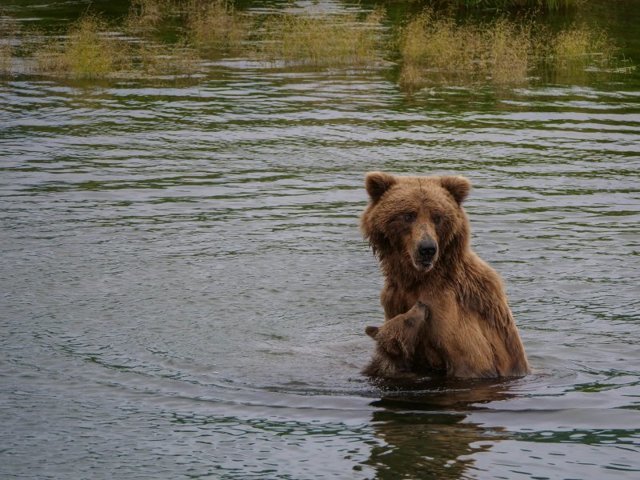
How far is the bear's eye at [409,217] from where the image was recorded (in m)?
7.70

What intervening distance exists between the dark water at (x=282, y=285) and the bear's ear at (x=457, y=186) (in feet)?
3.80

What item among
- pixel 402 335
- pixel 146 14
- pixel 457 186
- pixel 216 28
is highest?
pixel 146 14

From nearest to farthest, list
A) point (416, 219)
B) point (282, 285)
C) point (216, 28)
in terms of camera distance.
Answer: point (416, 219), point (282, 285), point (216, 28)

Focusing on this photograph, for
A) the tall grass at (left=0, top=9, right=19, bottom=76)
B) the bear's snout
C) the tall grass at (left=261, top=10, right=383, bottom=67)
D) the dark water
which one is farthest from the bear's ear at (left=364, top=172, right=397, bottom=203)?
the tall grass at (left=261, top=10, right=383, bottom=67)

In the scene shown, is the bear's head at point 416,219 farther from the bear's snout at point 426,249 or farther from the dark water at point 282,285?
the dark water at point 282,285

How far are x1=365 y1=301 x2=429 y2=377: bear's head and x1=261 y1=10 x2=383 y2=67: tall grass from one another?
15.7 m

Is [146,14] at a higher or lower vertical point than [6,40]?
higher

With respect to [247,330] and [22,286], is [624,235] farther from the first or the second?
[22,286]

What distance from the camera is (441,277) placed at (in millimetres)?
7844

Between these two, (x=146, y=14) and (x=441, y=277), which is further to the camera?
(x=146, y=14)

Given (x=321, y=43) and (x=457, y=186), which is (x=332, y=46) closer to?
(x=321, y=43)

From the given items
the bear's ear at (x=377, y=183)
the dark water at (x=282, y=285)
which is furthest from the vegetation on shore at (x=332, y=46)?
the bear's ear at (x=377, y=183)

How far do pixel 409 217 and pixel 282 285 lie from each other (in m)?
3.05

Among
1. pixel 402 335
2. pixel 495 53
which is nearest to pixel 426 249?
pixel 402 335
